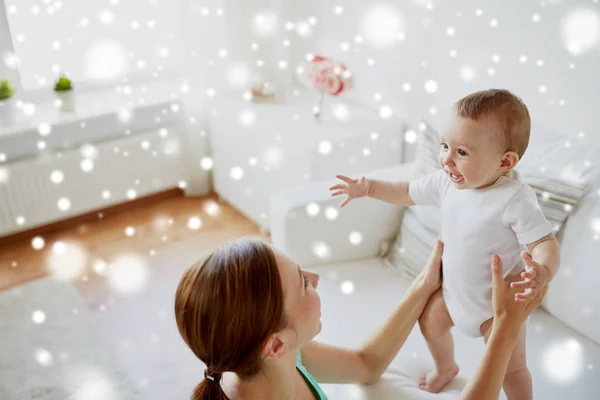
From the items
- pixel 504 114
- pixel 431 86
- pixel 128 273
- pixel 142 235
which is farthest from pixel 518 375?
pixel 142 235

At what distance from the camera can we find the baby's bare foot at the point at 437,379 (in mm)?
1414

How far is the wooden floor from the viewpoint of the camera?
2.69 meters

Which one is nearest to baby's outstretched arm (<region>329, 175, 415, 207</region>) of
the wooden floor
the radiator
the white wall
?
the white wall

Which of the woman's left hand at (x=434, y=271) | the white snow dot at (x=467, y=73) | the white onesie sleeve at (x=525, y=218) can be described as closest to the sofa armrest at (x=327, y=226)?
the white snow dot at (x=467, y=73)

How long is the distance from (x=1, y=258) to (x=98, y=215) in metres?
0.51

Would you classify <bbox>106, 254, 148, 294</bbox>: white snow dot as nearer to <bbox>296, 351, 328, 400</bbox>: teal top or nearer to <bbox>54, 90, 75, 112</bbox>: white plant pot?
<bbox>54, 90, 75, 112</bbox>: white plant pot

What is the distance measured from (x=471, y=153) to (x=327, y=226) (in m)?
0.78

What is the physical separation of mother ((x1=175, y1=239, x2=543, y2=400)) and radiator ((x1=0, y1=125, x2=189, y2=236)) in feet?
6.52

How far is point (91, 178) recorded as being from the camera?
2.87m

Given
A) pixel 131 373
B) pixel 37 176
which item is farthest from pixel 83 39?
pixel 131 373

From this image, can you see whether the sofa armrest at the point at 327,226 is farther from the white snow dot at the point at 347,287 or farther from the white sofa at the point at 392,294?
the white snow dot at the point at 347,287

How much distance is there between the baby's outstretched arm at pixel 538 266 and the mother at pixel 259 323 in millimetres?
29

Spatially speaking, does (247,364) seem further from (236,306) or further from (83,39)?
(83,39)

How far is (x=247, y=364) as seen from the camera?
94cm
